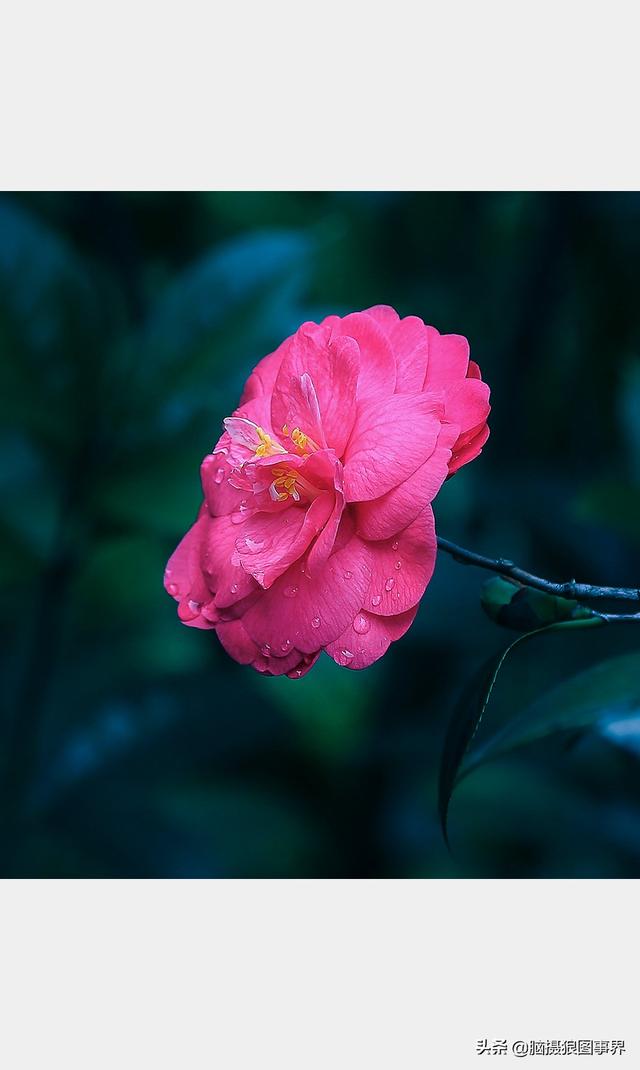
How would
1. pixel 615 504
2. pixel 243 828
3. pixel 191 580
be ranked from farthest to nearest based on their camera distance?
pixel 243 828 < pixel 615 504 < pixel 191 580

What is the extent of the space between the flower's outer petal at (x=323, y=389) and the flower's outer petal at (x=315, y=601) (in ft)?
0.23

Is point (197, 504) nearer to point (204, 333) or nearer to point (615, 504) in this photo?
point (204, 333)

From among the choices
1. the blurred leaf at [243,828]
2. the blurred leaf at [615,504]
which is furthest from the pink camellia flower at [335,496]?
the blurred leaf at [243,828]

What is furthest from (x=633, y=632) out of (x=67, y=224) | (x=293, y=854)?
(x=67, y=224)

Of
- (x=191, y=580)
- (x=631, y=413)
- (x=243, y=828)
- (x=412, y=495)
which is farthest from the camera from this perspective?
(x=243, y=828)

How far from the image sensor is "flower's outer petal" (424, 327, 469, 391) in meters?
0.71

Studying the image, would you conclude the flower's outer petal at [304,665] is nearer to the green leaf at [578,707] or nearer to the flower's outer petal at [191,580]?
the flower's outer petal at [191,580]

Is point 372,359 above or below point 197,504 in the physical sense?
above

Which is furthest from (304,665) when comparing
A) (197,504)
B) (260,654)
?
(197,504)

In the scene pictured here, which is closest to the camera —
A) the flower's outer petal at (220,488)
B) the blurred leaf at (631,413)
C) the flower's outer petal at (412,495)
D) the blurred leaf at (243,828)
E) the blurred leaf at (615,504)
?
the flower's outer petal at (412,495)

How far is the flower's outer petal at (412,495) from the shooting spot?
654mm

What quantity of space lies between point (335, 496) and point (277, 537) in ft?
0.19

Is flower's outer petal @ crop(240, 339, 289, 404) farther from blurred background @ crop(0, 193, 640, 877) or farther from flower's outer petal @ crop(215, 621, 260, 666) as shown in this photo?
blurred background @ crop(0, 193, 640, 877)

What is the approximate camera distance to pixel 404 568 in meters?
0.67
